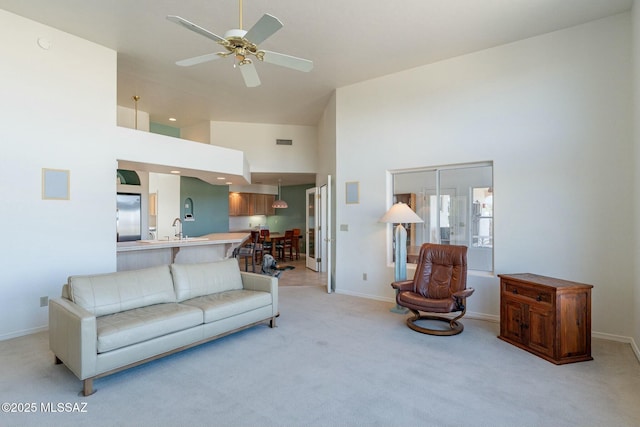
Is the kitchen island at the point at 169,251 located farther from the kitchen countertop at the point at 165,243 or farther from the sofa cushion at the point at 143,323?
the sofa cushion at the point at 143,323

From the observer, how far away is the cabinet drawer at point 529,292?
3.13 metres

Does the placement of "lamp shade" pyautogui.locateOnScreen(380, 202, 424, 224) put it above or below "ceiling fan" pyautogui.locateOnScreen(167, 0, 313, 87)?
below

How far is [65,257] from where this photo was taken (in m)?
4.03

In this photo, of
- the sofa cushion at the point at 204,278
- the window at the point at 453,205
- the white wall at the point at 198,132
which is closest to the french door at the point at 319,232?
the window at the point at 453,205

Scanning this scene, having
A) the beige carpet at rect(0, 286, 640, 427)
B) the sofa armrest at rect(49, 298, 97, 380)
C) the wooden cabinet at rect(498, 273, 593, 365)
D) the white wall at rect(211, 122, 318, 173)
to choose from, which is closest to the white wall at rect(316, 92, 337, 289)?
the white wall at rect(211, 122, 318, 173)

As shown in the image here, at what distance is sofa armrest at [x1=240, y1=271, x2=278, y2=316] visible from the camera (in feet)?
13.1

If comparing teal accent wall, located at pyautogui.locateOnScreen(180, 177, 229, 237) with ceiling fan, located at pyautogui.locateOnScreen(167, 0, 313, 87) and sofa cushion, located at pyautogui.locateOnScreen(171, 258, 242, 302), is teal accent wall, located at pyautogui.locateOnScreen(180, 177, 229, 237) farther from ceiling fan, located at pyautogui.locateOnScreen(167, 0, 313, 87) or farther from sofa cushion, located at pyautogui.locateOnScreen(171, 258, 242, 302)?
ceiling fan, located at pyautogui.locateOnScreen(167, 0, 313, 87)

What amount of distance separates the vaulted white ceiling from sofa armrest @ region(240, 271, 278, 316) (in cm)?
302

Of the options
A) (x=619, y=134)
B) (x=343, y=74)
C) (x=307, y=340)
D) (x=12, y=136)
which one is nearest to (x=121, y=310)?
(x=307, y=340)

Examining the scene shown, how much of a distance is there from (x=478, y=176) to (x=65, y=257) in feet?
18.2

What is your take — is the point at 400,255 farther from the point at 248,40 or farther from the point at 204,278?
the point at 248,40

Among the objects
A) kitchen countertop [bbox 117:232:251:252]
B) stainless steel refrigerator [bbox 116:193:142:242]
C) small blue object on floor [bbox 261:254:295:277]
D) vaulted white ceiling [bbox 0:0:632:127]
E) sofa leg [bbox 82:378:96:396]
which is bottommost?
sofa leg [bbox 82:378:96:396]

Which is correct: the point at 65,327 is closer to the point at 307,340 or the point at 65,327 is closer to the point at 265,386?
the point at 265,386

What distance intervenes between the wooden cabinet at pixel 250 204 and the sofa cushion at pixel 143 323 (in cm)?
729
